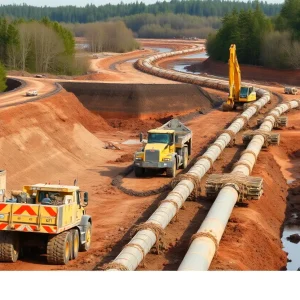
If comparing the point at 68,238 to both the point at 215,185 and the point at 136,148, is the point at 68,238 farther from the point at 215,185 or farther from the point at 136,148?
the point at 136,148

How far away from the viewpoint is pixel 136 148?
50.4 meters

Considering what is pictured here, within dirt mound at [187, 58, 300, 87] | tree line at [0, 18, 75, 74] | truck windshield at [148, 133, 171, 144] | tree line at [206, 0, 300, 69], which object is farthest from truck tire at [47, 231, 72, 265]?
tree line at [206, 0, 300, 69]

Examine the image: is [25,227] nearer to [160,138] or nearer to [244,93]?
[160,138]

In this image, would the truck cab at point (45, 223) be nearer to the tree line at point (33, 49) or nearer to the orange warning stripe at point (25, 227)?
the orange warning stripe at point (25, 227)

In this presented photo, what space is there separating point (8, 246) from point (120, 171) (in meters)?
19.4

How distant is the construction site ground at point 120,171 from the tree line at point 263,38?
4219 centimetres

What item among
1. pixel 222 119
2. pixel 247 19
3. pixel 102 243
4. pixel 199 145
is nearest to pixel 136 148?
pixel 199 145

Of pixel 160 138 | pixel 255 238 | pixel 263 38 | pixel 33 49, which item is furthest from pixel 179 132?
pixel 263 38

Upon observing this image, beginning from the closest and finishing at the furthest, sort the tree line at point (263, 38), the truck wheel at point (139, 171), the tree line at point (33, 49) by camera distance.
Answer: the truck wheel at point (139, 171) < the tree line at point (33, 49) < the tree line at point (263, 38)

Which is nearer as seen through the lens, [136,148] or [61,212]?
[61,212]

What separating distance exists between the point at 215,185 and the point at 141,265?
32.1ft

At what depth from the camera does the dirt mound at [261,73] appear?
10419 centimetres

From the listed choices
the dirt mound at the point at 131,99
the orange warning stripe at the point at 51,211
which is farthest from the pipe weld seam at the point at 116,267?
the dirt mound at the point at 131,99

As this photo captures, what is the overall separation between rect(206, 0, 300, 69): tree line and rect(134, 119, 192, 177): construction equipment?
70036mm
